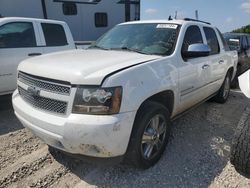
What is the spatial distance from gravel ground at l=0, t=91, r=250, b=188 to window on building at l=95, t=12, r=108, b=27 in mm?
7632

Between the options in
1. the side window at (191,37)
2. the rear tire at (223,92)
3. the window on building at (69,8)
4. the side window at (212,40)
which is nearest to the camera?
the side window at (191,37)

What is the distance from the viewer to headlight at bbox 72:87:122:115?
239cm

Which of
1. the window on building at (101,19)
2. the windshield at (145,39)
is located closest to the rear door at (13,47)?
the windshield at (145,39)

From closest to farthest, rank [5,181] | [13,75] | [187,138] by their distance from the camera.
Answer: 1. [5,181]
2. [187,138]
3. [13,75]

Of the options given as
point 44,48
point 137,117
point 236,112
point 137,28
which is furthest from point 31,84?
point 236,112

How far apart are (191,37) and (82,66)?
6.49 feet

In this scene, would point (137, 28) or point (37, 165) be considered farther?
point (137, 28)

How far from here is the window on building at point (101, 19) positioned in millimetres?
10873

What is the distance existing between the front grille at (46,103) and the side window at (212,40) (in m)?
2.98

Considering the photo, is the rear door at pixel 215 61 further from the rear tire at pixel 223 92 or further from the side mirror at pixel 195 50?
the side mirror at pixel 195 50

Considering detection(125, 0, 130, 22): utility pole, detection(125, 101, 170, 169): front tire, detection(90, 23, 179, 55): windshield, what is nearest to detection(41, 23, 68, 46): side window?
detection(90, 23, 179, 55): windshield

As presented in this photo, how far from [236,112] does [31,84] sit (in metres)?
4.02

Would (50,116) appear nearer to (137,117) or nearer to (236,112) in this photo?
(137,117)

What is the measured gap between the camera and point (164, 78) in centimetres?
305
